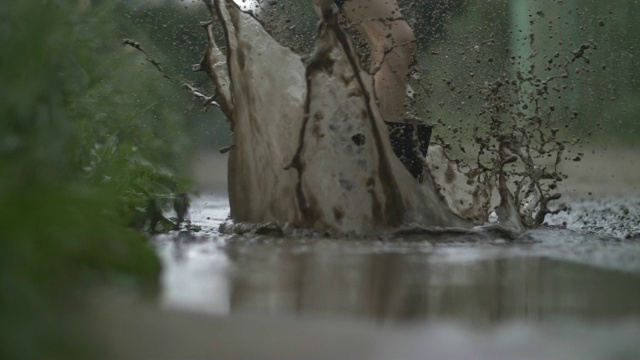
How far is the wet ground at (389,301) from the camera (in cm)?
118

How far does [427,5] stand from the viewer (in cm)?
568

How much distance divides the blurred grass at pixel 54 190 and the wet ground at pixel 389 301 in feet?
0.26

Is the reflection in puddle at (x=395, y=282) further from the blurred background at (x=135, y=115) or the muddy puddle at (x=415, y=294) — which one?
the blurred background at (x=135, y=115)

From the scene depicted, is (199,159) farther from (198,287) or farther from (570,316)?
(570,316)

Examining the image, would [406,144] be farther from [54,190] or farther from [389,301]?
[54,190]

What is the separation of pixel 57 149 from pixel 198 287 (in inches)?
12.6

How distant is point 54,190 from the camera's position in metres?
1.29

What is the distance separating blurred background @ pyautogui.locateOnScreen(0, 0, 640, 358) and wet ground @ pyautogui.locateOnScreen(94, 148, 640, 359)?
10cm

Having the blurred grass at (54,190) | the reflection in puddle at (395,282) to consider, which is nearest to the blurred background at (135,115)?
the blurred grass at (54,190)

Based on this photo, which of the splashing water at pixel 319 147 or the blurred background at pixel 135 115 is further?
the splashing water at pixel 319 147

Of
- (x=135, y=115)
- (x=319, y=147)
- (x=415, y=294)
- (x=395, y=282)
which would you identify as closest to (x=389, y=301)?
(x=415, y=294)

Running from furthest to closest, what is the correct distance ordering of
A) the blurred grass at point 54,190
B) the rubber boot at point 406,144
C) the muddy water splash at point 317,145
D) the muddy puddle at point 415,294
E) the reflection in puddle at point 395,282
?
1. the rubber boot at point 406,144
2. the muddy water splash at point 317,145
3. the reflection in puddle at point 395,282
4. the muddy puddle at point 415,294
5. the blurred grass at point 54,190

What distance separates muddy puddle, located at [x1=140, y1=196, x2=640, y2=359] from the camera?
122cm

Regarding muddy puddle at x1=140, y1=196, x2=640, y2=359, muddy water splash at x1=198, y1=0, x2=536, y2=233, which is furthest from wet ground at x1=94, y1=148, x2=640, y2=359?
muddy water splash at x1=198, y1=0, x2=536, y2=233
